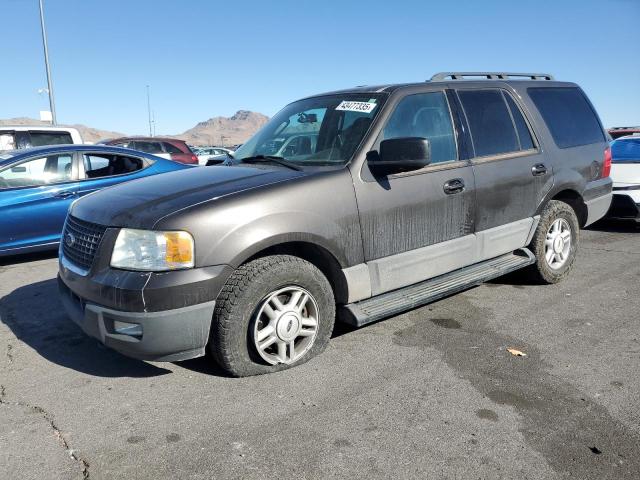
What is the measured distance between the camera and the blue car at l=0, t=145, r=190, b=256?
595 cm

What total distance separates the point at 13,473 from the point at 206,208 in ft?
5.11

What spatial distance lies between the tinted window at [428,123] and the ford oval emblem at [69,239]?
2257 millimetres

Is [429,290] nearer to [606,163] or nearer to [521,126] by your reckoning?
[521,126]

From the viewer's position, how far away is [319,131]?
12.9ft

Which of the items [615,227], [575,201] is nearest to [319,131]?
[575,201]

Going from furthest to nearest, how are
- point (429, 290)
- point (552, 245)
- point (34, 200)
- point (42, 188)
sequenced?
point (42, 188)
point (34, 200)
point (552, 245)
point (429, 290)

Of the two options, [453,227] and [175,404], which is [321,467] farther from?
[453,227]

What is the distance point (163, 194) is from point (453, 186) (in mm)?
2119

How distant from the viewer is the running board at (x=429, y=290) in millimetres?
3473

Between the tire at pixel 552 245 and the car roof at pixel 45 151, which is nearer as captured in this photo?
the tire at pixel 552 245

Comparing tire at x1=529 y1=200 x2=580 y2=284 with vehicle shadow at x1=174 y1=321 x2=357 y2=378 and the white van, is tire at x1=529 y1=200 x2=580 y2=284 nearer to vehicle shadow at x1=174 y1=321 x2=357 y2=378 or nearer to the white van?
vehicle shadow at x1=174 y1=321 x2=357 y2=378

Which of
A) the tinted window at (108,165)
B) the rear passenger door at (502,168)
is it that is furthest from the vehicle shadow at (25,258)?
the rear passenger door at (502,168)

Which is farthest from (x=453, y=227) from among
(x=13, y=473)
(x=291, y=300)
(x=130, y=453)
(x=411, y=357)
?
(x=13, y=473)

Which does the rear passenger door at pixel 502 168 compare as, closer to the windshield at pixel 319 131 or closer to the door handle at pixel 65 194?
the windshield at pixel 319 131
